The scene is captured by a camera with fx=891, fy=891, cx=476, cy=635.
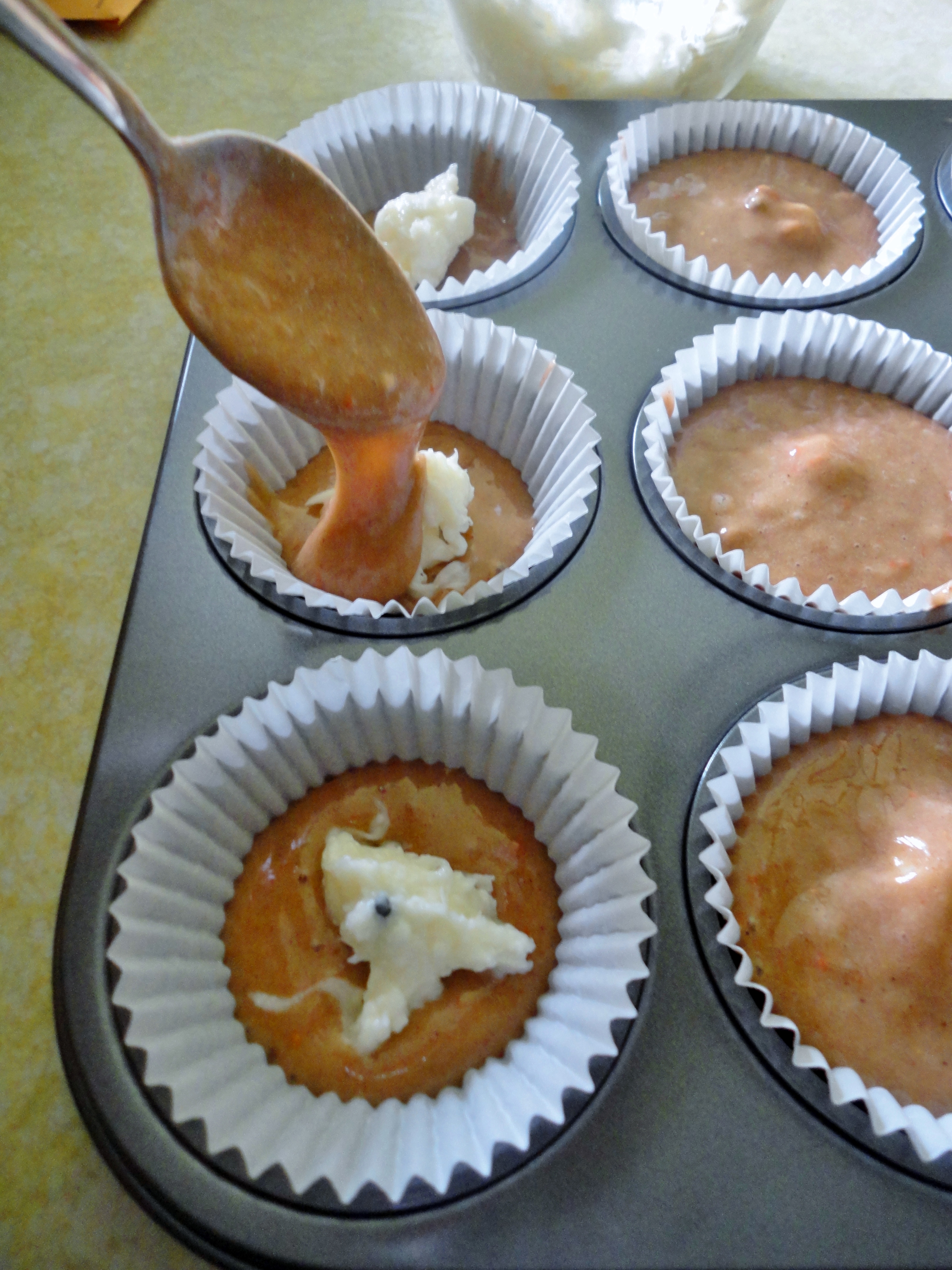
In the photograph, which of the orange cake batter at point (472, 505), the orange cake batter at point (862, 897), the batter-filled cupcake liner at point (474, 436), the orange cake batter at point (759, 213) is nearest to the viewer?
the orange cake batter at point (862, 897)

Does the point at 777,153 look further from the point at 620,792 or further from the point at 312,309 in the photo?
the point at 620,792

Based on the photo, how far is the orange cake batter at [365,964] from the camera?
2.76 feet

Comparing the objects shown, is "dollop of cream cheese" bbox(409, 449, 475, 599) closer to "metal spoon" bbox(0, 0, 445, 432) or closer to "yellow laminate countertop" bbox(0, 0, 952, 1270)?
"metal spoon" bbox(0, 0, 445, 432)

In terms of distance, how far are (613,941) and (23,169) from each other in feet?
5.96

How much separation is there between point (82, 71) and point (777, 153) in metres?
1.37

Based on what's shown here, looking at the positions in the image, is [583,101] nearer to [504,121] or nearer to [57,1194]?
[504,121]

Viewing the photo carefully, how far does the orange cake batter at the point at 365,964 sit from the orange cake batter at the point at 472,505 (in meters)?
0.25

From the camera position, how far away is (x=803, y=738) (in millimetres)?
1001

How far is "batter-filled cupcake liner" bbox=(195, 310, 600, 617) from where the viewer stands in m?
1.03

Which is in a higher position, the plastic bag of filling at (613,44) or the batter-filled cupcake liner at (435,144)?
the plastic bag of filling at (613,44)

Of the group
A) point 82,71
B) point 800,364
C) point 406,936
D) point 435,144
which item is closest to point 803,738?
point 406,936

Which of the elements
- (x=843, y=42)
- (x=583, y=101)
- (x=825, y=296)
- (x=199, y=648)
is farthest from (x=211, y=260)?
(x=843, y=42)

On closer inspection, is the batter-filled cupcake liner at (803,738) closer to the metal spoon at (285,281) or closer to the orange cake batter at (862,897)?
the orange cake batter at (862,897)

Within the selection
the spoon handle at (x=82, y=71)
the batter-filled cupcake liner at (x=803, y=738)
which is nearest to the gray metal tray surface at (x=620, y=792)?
the batter-filled cupcake liner at (x=803, y=738)
